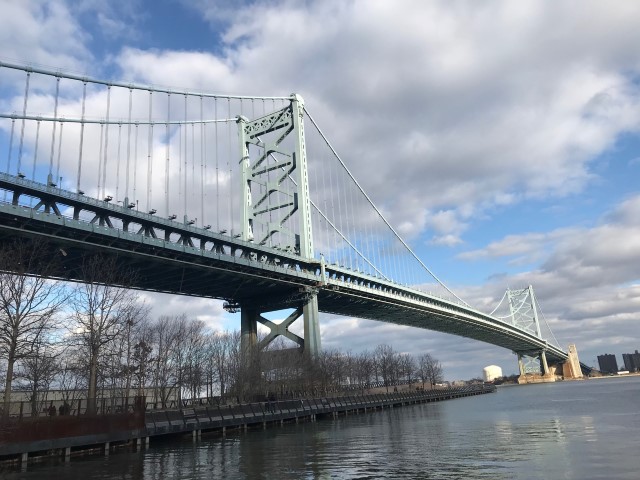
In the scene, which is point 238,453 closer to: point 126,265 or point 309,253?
point 126,265

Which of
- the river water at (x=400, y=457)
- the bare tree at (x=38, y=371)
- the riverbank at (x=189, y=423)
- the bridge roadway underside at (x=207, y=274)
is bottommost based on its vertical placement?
the river water at (x=400, y=457)

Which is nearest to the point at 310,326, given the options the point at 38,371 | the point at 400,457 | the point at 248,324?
the point at 248,324

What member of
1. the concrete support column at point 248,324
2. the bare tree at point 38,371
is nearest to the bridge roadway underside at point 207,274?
the concrete support column at point 248,324

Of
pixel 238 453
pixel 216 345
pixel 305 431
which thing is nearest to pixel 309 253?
pixel 216 345

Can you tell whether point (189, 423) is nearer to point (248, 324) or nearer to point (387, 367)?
point (248, 324)

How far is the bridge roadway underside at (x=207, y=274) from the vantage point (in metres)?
39.8

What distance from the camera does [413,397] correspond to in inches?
3268

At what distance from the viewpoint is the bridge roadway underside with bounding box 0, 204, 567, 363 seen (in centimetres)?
3975

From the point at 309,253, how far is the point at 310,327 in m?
8.63

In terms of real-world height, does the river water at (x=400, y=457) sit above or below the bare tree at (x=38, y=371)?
below

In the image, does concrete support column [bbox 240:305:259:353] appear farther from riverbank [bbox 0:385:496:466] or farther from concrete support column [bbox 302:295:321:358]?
riverbank [bbox 0:385:496:466]

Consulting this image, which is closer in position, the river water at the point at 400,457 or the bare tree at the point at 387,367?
the river water at the point at 400,457

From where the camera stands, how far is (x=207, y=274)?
5481 centimetres

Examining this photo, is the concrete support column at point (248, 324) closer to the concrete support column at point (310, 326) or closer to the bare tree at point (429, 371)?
the concrete support column at point (310, 326)
